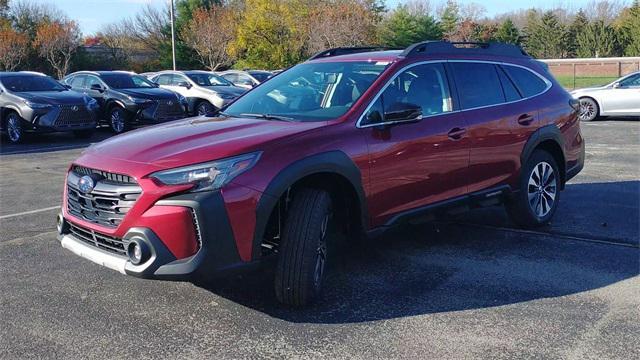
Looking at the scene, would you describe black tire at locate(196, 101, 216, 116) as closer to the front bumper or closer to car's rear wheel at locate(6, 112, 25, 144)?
car's rear wheel at locate(6, 112, 25, 144)

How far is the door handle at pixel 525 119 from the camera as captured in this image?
590 centimetres

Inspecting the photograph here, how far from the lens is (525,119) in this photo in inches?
235

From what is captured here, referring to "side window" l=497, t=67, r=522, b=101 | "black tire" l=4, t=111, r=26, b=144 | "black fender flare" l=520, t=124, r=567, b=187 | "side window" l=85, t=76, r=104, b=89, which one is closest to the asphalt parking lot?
"black fender flare" l=520, t=124, r=567, b=187

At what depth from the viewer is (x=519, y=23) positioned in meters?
86.0

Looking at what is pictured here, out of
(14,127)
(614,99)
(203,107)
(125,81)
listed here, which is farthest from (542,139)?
(203,107)

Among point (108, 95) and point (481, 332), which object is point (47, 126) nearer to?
point (108, 95)

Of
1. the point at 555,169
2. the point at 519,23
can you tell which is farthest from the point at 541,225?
the point at 519,23

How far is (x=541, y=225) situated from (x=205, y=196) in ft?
12.8

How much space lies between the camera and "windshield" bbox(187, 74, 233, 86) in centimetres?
2069

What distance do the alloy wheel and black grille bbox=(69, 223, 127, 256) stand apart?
3937 millimetres

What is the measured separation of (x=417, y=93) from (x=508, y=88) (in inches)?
51.6

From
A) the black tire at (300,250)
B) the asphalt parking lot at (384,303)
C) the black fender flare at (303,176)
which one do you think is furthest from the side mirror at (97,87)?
the black tire at (300,250)

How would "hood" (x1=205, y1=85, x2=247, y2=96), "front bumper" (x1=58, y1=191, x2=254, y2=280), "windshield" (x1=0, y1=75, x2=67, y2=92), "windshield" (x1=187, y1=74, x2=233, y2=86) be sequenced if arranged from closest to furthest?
"front bumper" (x1=58, y1=191, x2=254, y2=280) → "windshield" (x1=0, y1=75, x2=67, y2=92) → "hood" (x1=205, y1=85, x2=247, y2=96) → "windshield" (x1=187, y1=74, x2=233, y2=86)

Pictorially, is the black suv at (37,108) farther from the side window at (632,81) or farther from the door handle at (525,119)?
the side window at (632,81)
